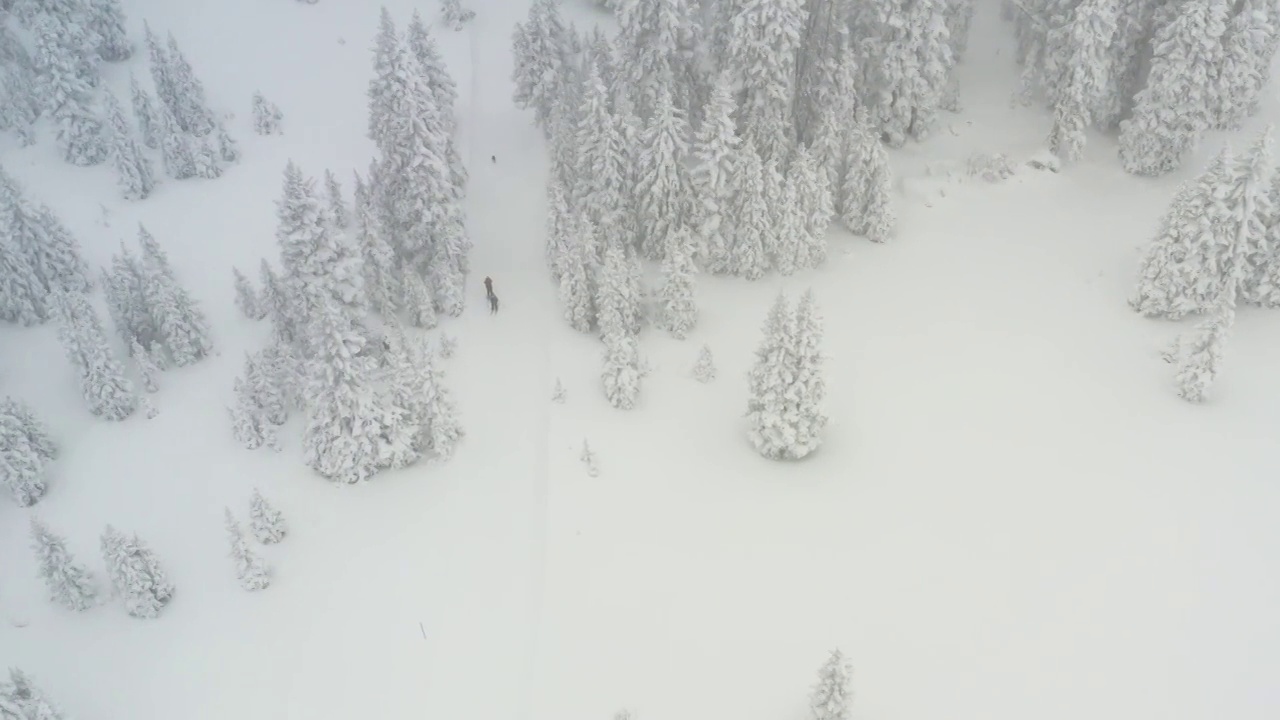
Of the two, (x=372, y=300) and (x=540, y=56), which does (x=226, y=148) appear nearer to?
(x=372, y=300)

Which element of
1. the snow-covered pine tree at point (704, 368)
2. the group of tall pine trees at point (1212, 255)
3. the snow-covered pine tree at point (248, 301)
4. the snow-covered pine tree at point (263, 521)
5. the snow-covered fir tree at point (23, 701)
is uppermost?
the group of tall pine trees at point (1212, 255)

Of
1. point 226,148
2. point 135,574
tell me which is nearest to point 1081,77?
point 226,148

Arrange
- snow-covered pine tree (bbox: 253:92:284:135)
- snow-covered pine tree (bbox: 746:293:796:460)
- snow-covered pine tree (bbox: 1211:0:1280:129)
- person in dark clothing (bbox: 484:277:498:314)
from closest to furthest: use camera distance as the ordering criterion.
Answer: snow-covered pine tree (bbox: 746:293:796:460), person in dark clothing (bbox: 484:277:498:314), snow-covered pine tree (bbox: 1211:0:1280:129), snow-covered pine tree (bbox: 253:92:284:135)

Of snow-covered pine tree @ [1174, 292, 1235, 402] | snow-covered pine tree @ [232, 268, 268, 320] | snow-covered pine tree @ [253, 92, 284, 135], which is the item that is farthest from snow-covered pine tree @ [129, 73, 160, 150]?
snow-covered pine tree @ [1174, 292, 1235, 402]

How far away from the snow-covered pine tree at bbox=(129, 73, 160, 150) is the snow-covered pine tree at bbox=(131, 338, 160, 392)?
1552 centimetres

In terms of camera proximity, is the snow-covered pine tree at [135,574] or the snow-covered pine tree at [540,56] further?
the snow-covered pine tree at [540,56]

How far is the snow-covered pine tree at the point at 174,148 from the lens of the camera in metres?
39.7

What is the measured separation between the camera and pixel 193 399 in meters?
30.4

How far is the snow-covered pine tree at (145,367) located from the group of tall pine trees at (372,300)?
133 inches

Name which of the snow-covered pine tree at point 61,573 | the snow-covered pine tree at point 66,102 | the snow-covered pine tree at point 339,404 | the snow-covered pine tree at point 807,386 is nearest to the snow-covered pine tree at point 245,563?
the snow-covered pine tree at point 339,404

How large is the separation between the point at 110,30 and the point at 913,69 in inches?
1625

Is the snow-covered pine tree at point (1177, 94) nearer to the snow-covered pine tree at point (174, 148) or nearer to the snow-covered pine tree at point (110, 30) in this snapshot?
the snow-covered pine tree at point (174, 148)

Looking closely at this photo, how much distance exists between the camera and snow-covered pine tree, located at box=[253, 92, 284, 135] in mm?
42500

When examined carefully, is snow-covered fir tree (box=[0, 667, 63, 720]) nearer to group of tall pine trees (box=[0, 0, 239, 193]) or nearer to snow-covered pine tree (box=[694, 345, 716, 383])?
snow-covered pine tree (box=[694, 345, 716, 383])
